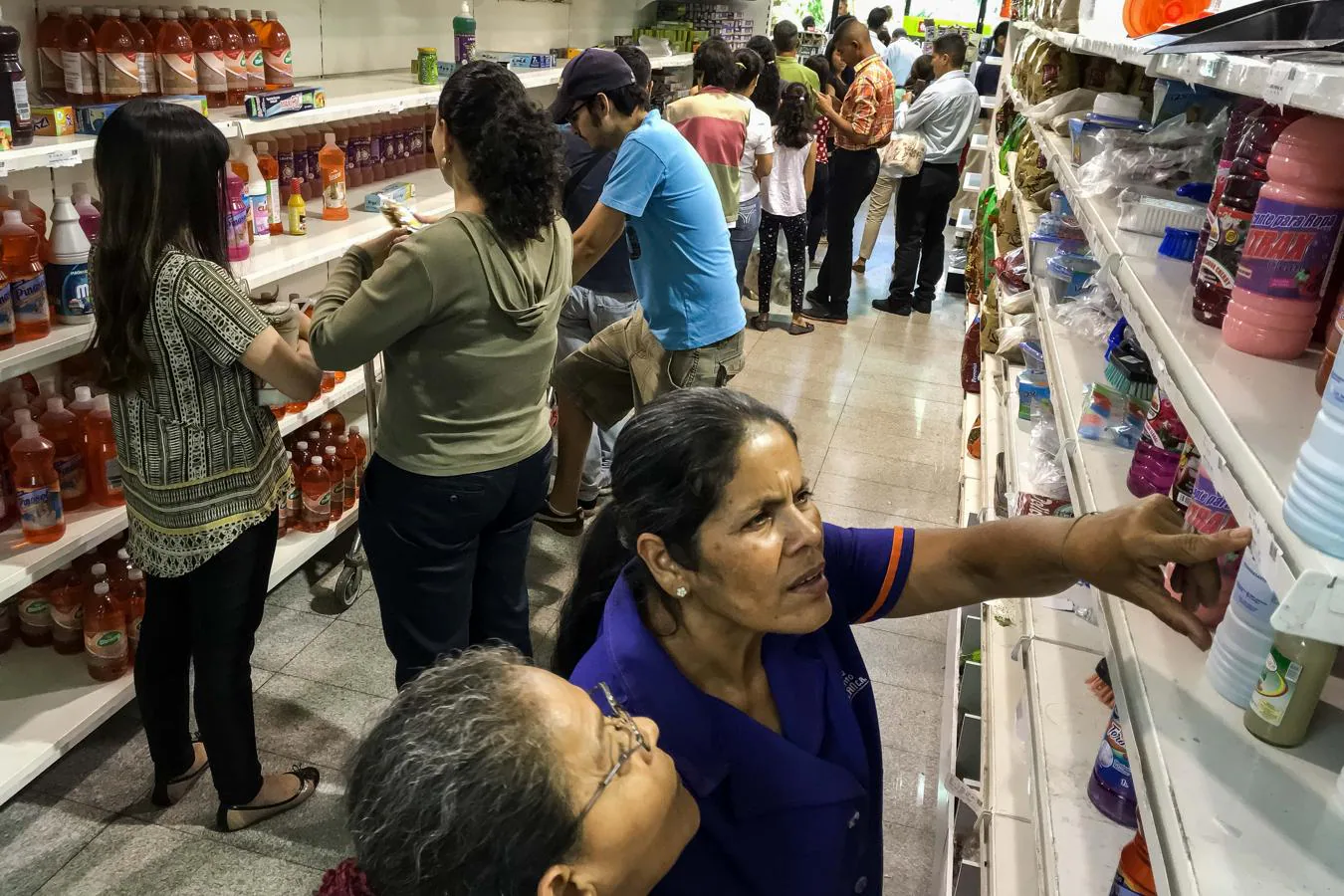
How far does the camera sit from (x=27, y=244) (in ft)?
7.57

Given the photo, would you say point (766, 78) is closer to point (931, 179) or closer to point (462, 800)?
point (931, 179)

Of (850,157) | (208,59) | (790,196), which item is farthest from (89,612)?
(850,157)

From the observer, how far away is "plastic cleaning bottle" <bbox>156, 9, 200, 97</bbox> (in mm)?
2713

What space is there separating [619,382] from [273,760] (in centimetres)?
174

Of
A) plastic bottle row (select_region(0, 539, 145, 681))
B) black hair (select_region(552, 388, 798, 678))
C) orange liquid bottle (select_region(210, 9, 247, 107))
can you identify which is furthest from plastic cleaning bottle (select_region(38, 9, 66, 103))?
black hair (select_region(552, 388, 798, 678))

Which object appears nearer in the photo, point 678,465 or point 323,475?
point 678,465

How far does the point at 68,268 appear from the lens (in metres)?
2.41

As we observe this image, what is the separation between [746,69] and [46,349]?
13.7 ft

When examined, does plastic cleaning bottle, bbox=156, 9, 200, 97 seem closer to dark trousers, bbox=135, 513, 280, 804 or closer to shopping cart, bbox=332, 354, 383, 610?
shopping cart, bbox=332, 354, 383, 610

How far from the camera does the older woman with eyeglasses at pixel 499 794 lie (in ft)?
2.82

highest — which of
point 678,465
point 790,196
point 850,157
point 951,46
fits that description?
point 951,46

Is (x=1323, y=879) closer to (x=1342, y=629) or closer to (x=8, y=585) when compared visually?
(x=1342, y=629)

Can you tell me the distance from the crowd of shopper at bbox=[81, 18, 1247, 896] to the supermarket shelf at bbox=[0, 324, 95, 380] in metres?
0.28

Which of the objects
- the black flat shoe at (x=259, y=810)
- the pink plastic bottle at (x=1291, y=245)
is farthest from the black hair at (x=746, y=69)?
the pink plastic bottle at (x=1291, y=245)
